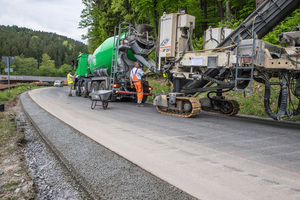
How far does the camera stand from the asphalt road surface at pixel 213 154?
249 centimetres

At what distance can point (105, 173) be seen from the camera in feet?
9.23

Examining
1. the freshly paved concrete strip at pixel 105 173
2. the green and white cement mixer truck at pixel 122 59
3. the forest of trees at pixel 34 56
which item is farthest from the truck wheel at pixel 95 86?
the forest of trees at pixel 34 56

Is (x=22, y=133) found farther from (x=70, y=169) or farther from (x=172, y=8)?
(x=172, y=8)

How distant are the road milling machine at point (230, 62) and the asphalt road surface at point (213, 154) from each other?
1358 mm

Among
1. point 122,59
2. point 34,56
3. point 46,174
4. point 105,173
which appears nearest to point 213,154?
point 105,173

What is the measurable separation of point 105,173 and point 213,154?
5.65 ft

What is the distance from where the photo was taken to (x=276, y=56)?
6.17 metres

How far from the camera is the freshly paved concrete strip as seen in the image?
92.0 inches

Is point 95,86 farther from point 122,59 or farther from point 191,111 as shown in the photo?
point 191,111

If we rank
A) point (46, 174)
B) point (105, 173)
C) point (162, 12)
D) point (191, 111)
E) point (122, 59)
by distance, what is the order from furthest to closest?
point (162, 12) < point (122, 59) < point (191, 111) < point (46, 174) < point (105, 173)

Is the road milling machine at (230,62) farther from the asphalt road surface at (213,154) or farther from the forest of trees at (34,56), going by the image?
the forest of trees at (34,56)

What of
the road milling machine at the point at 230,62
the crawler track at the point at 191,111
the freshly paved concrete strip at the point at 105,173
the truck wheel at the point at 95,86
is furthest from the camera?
the truck wheel at the point at 95,86

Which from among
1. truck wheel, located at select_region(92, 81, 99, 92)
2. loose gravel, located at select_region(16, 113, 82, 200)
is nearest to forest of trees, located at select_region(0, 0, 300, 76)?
truck wheel, located at select_region(92, 81, 99, 92)

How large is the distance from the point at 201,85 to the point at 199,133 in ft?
11.7
